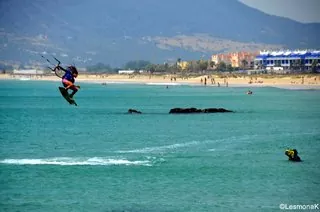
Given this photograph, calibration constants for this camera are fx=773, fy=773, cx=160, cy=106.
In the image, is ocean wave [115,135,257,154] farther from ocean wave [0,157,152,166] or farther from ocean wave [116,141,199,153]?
ocean wave [0,157,152,166]

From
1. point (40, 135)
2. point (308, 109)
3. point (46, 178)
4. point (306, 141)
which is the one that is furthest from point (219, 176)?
point (308, 109)

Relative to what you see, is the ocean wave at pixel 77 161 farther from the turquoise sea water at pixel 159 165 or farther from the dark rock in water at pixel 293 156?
the dark rock in water at pixel 293 156

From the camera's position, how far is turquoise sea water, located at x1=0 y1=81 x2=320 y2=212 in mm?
31125

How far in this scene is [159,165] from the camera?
3972 centimetres

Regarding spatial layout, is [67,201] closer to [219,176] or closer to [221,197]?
[221,197]

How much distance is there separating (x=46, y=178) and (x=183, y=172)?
6650 millimetres

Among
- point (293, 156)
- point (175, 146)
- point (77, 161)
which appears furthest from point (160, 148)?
point (293, 156)

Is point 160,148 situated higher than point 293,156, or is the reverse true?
point 293,156

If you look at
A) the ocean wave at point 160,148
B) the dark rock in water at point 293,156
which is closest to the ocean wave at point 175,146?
the ocean wave at point 160,148

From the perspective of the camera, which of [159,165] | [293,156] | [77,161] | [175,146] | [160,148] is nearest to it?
[159,165]

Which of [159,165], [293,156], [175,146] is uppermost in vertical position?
[293,156]

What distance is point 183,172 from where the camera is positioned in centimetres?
3772

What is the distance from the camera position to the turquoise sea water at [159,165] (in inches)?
1225

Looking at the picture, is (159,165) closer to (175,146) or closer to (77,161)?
(77,161)
